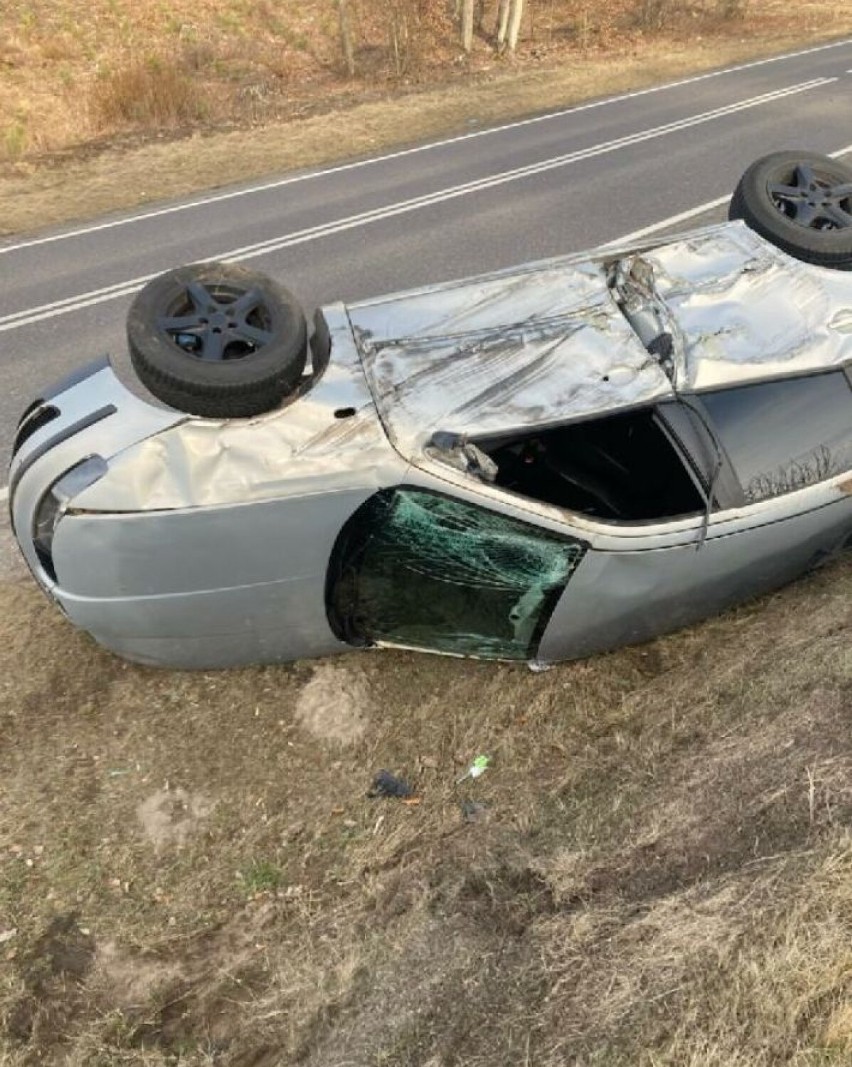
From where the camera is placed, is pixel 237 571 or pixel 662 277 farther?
pixel 662 277

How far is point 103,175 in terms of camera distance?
44.0ft

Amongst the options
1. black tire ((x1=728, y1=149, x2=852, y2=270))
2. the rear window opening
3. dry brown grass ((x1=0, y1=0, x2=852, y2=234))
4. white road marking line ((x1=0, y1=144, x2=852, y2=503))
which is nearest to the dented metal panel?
the rear window opening

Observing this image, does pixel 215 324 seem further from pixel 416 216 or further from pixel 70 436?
pixel 416 216

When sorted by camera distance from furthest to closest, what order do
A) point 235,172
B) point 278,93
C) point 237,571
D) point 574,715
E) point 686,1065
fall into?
1. point 278,93
2. point 235,172
3. point 574,715
4. point 237,571
5. point 686,1065

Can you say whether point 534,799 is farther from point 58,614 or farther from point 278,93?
point 278,93

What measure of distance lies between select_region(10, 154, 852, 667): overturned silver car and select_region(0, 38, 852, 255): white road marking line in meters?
8.02

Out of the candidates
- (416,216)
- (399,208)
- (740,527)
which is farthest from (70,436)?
(399,208)

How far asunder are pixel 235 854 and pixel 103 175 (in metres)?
12.7

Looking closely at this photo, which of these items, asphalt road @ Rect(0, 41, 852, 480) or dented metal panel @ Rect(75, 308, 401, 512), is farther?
asphalt road @ Rect(0, 41, 852, 480)

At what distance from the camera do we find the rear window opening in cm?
441

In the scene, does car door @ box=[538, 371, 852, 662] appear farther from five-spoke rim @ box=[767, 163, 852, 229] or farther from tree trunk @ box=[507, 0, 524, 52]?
tree trunk @ box=[507, 0, 524, 52]

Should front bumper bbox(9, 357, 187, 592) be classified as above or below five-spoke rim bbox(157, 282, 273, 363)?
below

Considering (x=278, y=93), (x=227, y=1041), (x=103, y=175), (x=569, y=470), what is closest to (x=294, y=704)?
(x=227, y=1041)

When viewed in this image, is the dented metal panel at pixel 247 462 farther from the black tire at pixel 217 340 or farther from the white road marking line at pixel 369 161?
the white road marking line at pixel 369 161
